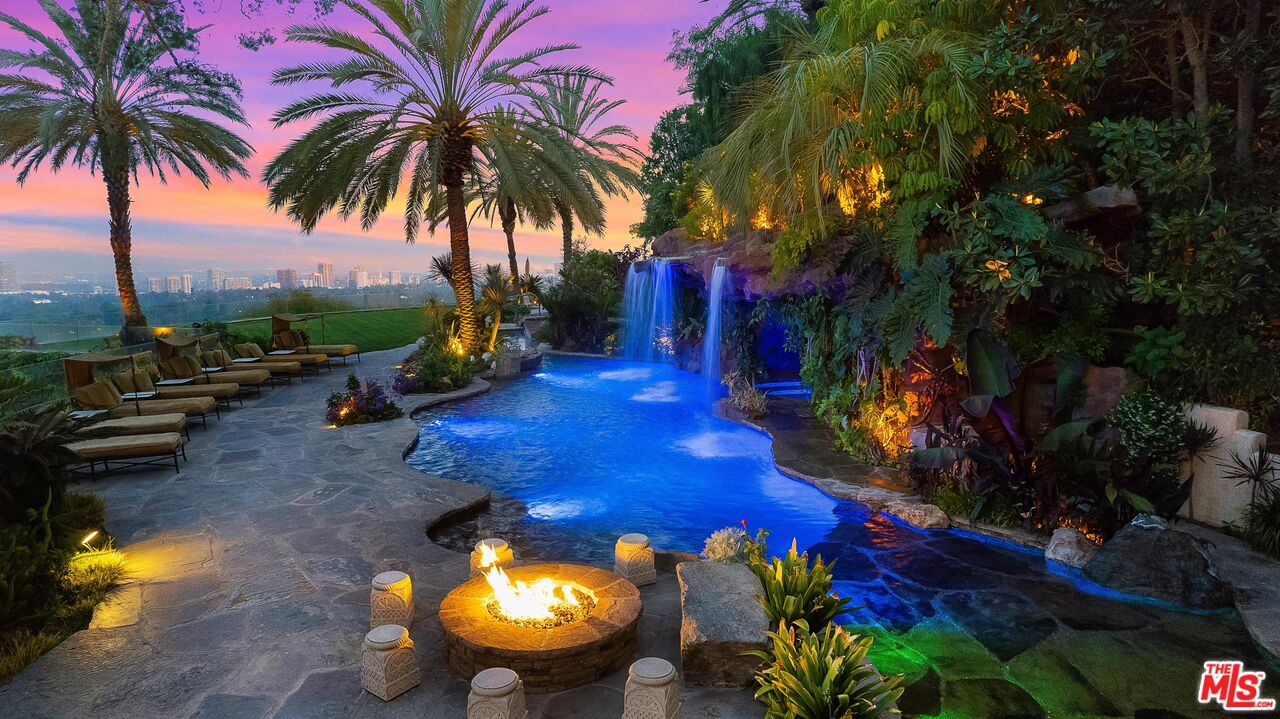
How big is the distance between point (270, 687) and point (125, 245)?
1792cm

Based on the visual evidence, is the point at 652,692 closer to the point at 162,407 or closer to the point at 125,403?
the point at 162,407

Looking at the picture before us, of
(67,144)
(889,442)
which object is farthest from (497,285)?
(889,442)

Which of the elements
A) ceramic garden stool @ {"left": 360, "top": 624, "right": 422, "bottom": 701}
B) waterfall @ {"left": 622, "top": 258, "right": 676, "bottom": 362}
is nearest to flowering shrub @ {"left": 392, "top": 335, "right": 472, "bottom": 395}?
waterfall @ {"left": 622, "top": 258, "right": 676, "bottom": 362}

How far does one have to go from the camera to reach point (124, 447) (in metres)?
8.57

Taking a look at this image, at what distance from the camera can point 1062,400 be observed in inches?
291

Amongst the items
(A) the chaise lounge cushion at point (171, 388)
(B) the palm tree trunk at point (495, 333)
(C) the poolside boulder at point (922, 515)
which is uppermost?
(B) the palm tree trunk at point (495, 333)

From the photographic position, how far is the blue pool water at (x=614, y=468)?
7.88 metres

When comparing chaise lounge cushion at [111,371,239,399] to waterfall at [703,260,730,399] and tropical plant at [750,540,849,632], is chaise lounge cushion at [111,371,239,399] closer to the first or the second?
waterfall at [703,260,730,399]

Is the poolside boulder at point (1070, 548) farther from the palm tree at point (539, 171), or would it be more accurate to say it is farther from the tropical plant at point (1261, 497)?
the palm tree at point (539, 171)

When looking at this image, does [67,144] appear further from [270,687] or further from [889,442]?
[889,442]

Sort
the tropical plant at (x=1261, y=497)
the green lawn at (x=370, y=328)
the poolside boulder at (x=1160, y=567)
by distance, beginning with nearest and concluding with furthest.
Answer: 1. the poolside boulder at (x=1160, y=567)
2. the tropical plant at (x=1261, y=497)
3. the green lawn at (x=370, y=328)

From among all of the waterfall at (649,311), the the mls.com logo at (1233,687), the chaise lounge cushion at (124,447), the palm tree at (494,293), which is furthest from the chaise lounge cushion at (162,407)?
the waterfall at (649,311)

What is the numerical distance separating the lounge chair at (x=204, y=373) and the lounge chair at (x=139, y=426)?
354 centimetres

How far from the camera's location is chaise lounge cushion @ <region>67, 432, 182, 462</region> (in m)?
8.47
